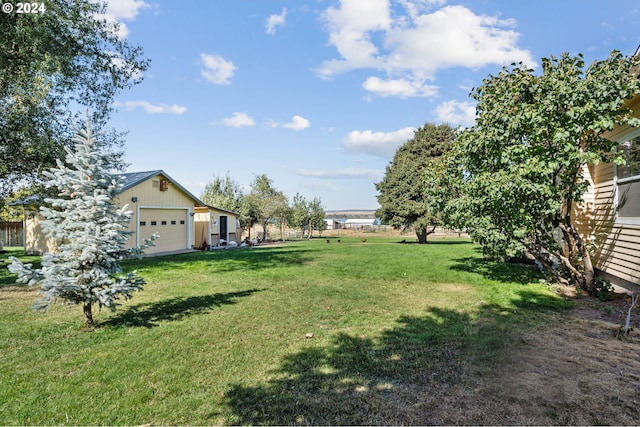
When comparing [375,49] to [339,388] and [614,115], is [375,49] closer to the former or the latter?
[614,115]

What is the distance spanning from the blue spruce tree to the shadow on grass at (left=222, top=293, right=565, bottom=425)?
293 centimetres

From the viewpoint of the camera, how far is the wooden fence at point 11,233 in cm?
2298

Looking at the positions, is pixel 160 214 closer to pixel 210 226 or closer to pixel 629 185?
pixel 210 226

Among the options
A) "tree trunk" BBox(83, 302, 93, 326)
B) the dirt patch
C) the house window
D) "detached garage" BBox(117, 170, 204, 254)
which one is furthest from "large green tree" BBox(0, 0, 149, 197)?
the house window

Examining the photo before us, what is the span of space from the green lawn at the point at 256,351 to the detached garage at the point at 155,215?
29.5ft

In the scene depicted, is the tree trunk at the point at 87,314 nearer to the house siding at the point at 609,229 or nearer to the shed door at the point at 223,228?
the house siding at the point at 609,229

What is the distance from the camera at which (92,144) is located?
16.4 feet

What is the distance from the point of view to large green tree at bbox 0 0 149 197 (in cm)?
941

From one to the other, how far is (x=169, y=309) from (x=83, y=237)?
205cm

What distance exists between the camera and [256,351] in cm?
408

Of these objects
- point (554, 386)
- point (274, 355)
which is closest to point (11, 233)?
point (274, 355)

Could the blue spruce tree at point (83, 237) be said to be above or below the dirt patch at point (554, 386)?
above

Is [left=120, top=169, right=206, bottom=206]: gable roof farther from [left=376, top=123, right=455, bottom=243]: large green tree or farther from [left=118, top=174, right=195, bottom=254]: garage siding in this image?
[left=376, top=123, right=455, bottom=243]: large green tree

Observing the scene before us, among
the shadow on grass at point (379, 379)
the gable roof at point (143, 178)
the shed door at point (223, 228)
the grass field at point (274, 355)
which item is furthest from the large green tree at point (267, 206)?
the shadow on grass at point (379, 379)
